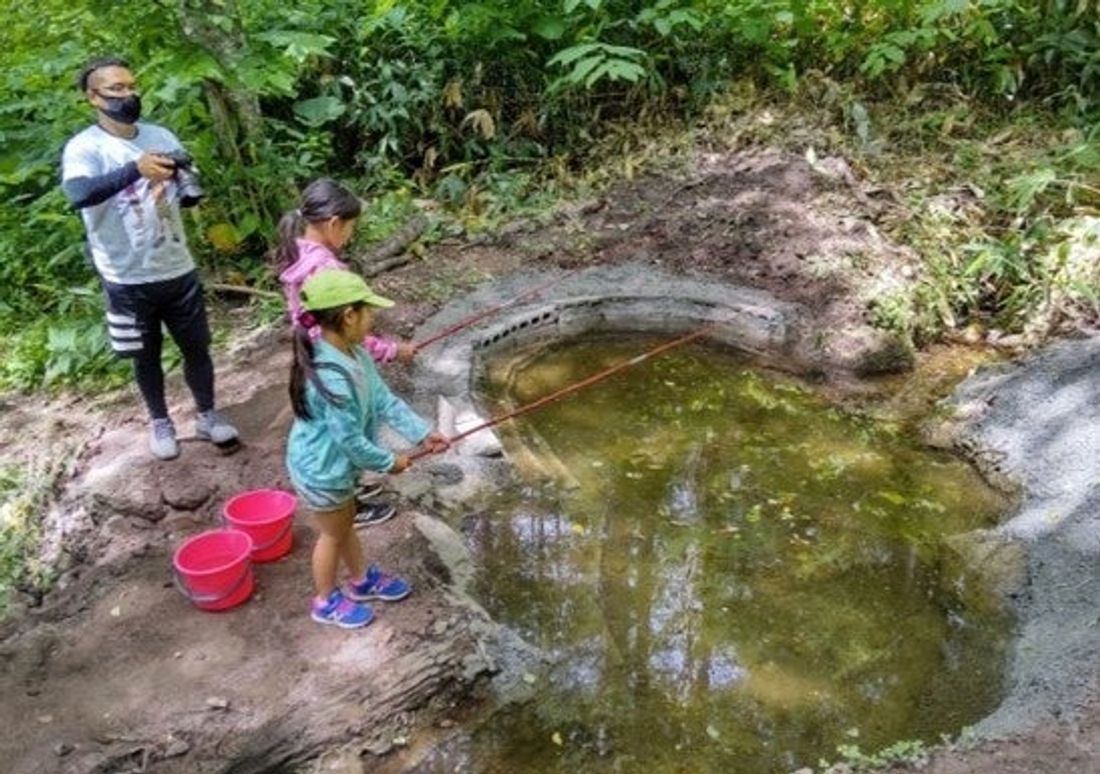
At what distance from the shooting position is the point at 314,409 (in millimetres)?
3311

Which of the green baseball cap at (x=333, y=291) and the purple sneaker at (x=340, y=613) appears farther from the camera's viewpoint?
the purple sneaker at (x=340, y=613)

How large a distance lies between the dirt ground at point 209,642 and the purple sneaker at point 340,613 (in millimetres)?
46

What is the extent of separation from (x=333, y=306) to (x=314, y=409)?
1.32ft

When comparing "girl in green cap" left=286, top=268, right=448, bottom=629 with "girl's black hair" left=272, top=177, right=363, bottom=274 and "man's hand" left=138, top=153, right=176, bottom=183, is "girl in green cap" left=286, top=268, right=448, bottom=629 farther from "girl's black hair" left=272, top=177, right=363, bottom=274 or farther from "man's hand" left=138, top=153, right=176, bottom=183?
"man's hand" left=138, top=153, right=176, bottom=183

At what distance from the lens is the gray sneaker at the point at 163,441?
15.0 feet

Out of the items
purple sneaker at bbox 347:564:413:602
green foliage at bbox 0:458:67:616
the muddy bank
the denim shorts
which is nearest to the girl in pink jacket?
the denim shorts

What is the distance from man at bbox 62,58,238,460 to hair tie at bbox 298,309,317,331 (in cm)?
115

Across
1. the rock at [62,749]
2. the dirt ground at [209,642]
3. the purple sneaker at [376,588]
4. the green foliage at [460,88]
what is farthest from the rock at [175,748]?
the green foliage at [460,88]

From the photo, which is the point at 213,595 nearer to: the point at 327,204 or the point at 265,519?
the point at 265,519

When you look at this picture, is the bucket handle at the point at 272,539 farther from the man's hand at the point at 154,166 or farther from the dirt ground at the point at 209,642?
the man's hand at the point at 154,166

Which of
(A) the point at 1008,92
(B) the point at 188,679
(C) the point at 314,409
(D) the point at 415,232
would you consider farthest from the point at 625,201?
(B) the point at 188,679

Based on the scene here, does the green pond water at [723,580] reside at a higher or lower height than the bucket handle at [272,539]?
lower

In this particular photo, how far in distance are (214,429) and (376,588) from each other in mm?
1404

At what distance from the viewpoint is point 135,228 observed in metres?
4.05
